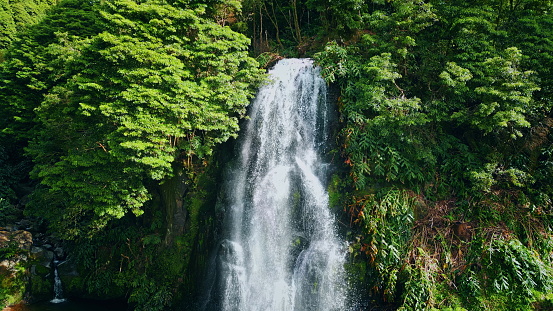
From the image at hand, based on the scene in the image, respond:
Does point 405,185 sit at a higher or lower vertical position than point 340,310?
higher

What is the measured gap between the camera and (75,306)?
10219 millimetres

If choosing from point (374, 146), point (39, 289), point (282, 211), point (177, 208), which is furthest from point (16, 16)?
point (374, 146)

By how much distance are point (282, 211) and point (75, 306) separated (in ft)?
Answer: 27.1

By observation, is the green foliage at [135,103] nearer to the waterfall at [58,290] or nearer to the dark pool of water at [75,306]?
the waterfall at [58,290]

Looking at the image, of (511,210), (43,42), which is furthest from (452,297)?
(43,42)

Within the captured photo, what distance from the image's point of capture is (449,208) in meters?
8.34

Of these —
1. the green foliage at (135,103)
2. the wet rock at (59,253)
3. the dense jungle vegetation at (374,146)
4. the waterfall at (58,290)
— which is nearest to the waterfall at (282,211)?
the dense jungle vegetation at (374,146)

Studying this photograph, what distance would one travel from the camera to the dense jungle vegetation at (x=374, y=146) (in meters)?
7.38

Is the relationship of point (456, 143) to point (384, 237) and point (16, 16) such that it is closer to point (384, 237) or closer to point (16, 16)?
point (384, 237)

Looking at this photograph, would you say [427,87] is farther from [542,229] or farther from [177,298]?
[177,298]

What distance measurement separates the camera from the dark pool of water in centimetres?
974

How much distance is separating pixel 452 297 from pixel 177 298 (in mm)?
8090

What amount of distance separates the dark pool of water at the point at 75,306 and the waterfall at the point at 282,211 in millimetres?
3965

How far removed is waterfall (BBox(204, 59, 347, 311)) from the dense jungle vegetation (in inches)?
24.1
